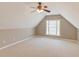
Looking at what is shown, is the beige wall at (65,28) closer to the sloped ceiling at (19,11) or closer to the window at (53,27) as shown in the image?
the window at (53,27)

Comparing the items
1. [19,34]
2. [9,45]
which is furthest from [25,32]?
[9,45]

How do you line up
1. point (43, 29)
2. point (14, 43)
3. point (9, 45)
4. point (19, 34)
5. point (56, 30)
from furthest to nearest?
point (43, 29)
point (56, 30)
point (19, 34)
point (14, 43)
point (9, 45)

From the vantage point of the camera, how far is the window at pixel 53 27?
901cm

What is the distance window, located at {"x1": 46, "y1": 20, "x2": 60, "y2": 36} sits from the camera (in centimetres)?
901

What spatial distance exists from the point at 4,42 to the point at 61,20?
4240mm

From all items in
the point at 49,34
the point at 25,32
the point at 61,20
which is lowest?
the point at 49,34

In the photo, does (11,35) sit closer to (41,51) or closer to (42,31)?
(41,51)

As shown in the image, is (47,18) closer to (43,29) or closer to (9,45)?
(43,29)

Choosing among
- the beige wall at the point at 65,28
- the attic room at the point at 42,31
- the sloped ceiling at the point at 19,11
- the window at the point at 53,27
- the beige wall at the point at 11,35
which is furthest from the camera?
the window at the point at 53,27

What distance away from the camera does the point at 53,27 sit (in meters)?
9.41

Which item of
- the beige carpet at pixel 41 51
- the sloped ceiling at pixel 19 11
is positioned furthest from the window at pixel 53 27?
the sloped ceiling at pixel 19 11

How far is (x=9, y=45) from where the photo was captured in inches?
234

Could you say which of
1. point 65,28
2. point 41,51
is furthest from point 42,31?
point 41,51

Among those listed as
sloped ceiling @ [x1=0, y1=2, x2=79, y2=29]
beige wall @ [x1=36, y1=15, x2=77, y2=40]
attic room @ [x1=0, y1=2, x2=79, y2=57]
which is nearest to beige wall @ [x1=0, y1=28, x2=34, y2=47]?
attic room @ [x1=0, y1=2, x2=79, y2=57]
